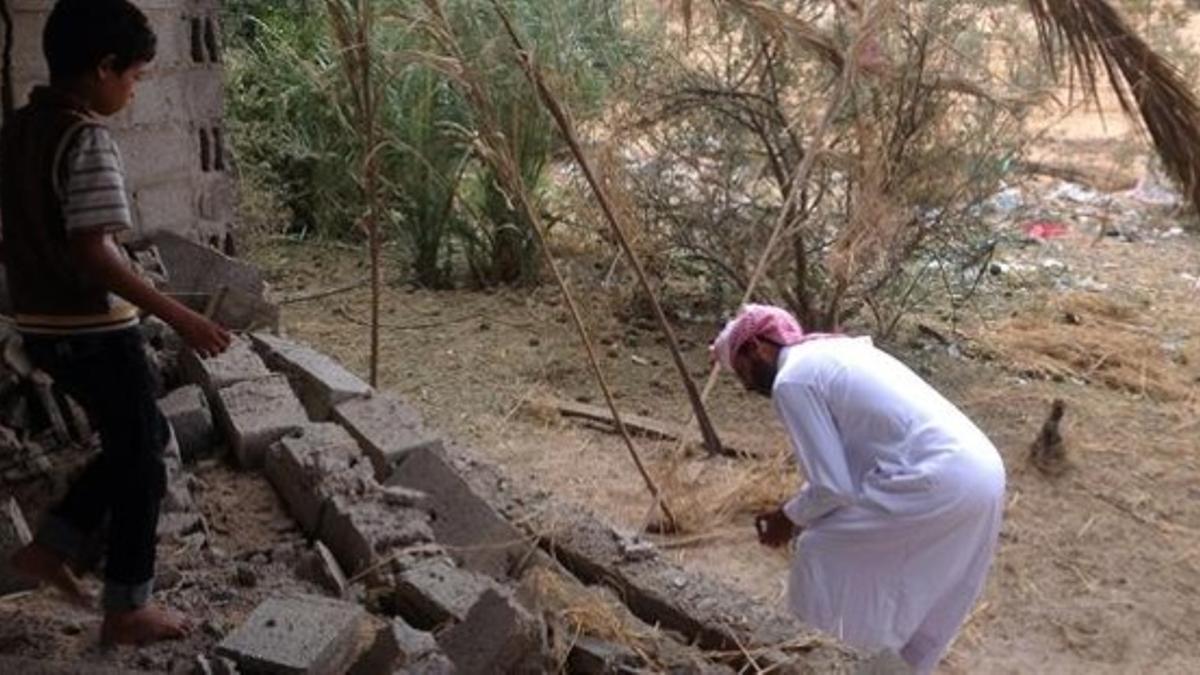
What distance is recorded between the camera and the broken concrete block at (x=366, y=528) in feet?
11.8

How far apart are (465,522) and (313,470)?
0.42 meters

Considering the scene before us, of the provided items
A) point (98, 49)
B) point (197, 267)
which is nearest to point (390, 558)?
point (98, 49)

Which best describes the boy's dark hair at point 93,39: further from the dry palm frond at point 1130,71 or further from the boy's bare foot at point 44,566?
the dry palm frond at point 1130,71

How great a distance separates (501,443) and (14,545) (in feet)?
10.1

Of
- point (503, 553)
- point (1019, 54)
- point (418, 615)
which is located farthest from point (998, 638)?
point (1019, 54)

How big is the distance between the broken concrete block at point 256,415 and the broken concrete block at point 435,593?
2.82 ft

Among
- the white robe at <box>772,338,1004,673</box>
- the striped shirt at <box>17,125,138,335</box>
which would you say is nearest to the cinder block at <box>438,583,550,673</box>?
the striped shirt at <box>17,125,138,335</box>

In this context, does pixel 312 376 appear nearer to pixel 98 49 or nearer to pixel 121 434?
pixel 121 434

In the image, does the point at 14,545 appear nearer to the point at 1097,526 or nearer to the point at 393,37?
the point at 1097,526

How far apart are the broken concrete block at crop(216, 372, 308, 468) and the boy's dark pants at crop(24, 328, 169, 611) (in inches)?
39.1

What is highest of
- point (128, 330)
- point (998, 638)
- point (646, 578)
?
point (128, 330)

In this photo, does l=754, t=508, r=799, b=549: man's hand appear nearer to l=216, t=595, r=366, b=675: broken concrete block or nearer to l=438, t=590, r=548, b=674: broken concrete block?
l=438, t=590, r=548, b=674: broken concrete block

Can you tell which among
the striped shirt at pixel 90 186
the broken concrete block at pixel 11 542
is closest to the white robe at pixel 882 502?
the striped shirt at pixel 90 186

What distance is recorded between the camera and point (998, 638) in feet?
16.3
